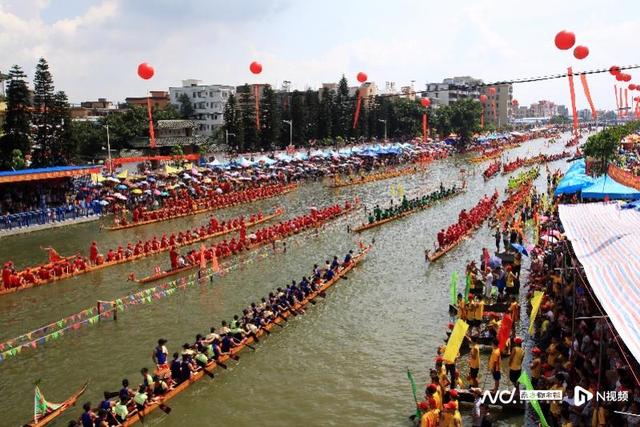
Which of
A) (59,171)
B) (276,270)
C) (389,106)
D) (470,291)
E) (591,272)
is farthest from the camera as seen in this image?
(389,106)

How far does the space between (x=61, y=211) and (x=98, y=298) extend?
1641cm

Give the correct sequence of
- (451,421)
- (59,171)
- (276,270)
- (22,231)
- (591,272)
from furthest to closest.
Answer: (59,171), (22,231), (276,270), (591,272), (451,421)

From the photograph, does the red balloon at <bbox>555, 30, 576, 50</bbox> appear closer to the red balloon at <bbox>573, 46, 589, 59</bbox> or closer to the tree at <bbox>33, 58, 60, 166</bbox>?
the red balloon at <bbox>573, 46, 589, 59</bbox>

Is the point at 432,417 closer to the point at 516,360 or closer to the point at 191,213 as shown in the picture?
the point at 516,360

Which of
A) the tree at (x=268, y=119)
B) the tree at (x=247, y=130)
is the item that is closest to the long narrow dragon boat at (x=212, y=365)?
the tree at (x=247, y=130)

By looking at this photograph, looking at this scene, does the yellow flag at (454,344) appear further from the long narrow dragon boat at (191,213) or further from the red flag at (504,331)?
the long narrow dragon boat at (191,213)

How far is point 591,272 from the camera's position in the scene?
10.3 m

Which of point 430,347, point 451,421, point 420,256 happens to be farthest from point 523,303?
point 451,421

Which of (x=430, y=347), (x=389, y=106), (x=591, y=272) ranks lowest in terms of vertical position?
(x=430, y=347)

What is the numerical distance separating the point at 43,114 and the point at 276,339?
33.4 metres

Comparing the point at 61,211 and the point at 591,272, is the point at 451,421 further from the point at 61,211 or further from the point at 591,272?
the point at 61,211

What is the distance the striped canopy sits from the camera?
8.11 metres

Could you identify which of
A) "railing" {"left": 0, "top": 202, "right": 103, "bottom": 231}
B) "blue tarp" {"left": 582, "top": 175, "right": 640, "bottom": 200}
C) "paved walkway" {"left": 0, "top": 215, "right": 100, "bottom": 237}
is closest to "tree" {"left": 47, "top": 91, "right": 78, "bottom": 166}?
"railing" {"left": 0, "top": 202, "right": 103, "bottom": 231}

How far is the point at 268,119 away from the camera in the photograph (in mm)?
68188
